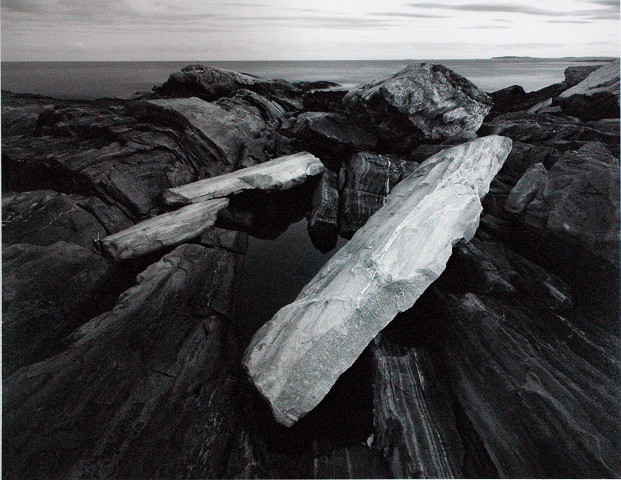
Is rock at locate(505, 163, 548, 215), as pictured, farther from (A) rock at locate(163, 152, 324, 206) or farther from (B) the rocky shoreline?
(A) rock at locate(163, 152, 324, 206)

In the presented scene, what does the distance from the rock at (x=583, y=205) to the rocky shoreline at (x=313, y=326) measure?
0.06ft

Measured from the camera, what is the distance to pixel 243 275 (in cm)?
542

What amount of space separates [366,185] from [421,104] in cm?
173

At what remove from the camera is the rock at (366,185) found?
6.21 metres

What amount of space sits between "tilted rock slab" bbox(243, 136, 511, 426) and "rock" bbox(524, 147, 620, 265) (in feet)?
2.40

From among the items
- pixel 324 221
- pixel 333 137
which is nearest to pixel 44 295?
pixel 324 221

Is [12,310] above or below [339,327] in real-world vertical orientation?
below

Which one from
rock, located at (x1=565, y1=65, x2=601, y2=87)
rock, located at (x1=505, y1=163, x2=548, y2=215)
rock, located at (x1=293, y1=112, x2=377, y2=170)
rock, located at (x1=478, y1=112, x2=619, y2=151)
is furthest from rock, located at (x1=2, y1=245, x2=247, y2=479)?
rock, located at (x1=565, y1=65, x2=601, y2=87)

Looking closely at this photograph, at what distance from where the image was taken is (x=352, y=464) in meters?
2.79

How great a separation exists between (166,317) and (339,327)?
6.52 feet

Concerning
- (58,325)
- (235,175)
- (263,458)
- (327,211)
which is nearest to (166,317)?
(58,325)

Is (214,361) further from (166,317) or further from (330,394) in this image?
(330,394)

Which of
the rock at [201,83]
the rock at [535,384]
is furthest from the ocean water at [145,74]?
the rock at [535,384]

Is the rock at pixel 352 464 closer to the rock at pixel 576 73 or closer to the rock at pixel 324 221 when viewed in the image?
the rock at pixel 324 221
